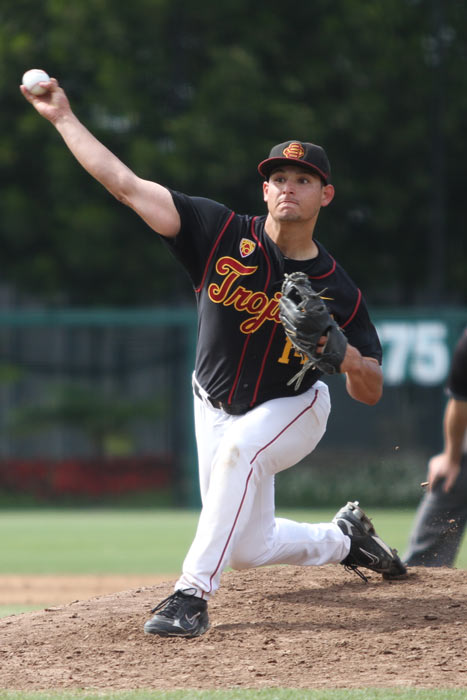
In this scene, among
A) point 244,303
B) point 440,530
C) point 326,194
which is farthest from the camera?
point 440,530

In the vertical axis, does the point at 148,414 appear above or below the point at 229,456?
above

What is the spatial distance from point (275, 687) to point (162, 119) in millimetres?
13566

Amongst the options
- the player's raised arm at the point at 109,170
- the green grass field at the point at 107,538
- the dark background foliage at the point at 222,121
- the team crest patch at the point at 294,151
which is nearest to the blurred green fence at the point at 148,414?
the green grass field at the point at 107,538

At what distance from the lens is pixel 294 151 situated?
4555 mm

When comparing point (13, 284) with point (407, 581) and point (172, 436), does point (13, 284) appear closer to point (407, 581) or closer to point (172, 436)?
point (172, 436)

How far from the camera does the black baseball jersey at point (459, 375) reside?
4195mm

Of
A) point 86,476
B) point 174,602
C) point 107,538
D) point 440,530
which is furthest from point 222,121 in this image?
point 174,602

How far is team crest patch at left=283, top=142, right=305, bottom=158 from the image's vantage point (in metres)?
4.54

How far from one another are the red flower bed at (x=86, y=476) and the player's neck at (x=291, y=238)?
32.7 feet

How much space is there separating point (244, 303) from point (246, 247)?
25 centimetres

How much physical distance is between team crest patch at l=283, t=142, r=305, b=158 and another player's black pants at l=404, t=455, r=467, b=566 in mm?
2186

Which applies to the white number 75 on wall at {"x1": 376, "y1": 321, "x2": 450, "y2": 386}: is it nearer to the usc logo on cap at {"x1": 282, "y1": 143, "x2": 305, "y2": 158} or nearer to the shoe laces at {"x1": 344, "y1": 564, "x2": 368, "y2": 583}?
the shoe laces at {"x1": 344, "y1": 564, "x2": 368, "y2": 583}

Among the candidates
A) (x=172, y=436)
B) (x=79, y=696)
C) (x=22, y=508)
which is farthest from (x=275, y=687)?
(x=172, y=436)

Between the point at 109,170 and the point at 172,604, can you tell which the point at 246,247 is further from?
the point at 172,604
